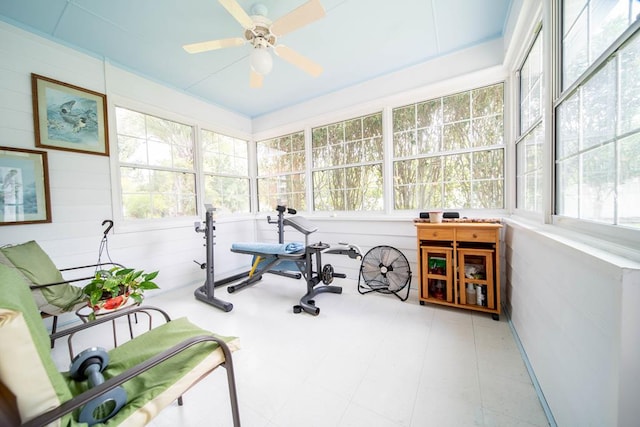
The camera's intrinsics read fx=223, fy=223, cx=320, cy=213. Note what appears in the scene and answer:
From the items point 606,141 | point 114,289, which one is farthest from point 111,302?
point 606,141

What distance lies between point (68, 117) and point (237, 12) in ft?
7.41

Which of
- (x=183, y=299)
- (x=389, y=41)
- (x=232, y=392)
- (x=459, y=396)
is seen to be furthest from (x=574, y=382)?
(x=183, y=299)

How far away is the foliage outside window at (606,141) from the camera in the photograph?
829 mm

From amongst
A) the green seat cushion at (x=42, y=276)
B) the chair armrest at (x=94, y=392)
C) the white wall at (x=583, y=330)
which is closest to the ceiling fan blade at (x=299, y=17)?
the white wall at (x=583, y=330)

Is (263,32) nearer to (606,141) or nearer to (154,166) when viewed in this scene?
(606,141)

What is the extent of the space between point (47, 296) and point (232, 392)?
2.09m

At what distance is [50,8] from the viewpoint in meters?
1.96

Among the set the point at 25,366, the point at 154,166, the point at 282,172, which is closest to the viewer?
the point at 25,366

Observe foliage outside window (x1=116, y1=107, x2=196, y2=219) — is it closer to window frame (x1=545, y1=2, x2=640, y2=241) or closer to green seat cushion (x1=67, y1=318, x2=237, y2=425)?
green seat cushion (x1=67, y1=318, x2=237, y2=425)

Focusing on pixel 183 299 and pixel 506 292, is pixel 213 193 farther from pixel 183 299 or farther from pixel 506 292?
pixel 506 292

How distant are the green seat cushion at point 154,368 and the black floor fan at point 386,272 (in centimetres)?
207

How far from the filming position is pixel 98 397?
31.0 inches

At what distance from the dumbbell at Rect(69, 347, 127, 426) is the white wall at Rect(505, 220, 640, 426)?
171cm

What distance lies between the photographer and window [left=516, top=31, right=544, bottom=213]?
1705 millimetres
